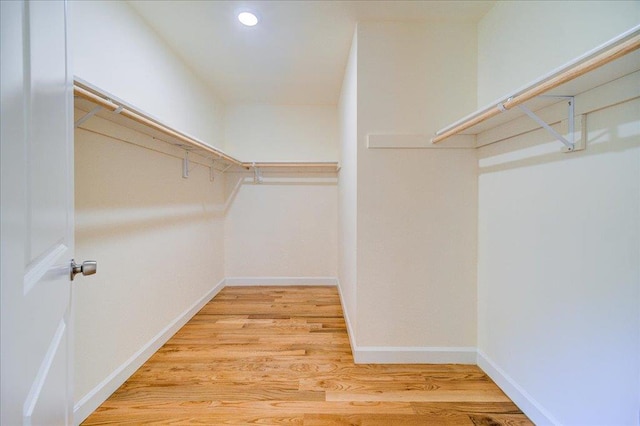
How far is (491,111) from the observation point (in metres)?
1.27

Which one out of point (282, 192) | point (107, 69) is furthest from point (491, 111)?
point (282, 192)

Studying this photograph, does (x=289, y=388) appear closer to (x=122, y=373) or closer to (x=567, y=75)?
(x=122, y=373)

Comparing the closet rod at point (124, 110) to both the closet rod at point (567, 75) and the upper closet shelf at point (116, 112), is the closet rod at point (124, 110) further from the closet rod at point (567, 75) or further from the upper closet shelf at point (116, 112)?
the closet rod at point (567, 75)

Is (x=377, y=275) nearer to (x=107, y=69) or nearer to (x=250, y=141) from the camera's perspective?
(x=107, y=69)

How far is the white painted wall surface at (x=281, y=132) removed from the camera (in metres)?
3.61

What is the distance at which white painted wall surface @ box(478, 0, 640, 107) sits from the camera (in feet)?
3.54

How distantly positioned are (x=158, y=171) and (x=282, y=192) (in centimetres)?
170

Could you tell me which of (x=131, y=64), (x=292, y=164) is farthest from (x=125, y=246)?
(x=292, y=164)

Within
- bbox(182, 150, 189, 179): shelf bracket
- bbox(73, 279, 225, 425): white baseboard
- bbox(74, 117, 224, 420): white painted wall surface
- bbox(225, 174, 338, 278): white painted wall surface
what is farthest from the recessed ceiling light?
bbox(73, 279, 225, 425): white baseboard

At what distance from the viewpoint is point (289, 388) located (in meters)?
1.66

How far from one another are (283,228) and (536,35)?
115 inches

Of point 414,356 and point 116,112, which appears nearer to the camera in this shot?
point 116,112

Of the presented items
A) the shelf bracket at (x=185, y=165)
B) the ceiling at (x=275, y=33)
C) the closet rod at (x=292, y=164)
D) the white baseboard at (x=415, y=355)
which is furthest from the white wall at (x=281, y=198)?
the white baseboard at (x=415, y=355)

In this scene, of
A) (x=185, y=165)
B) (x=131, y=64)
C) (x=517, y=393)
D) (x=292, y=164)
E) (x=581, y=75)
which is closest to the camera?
(x=581, y=75)
